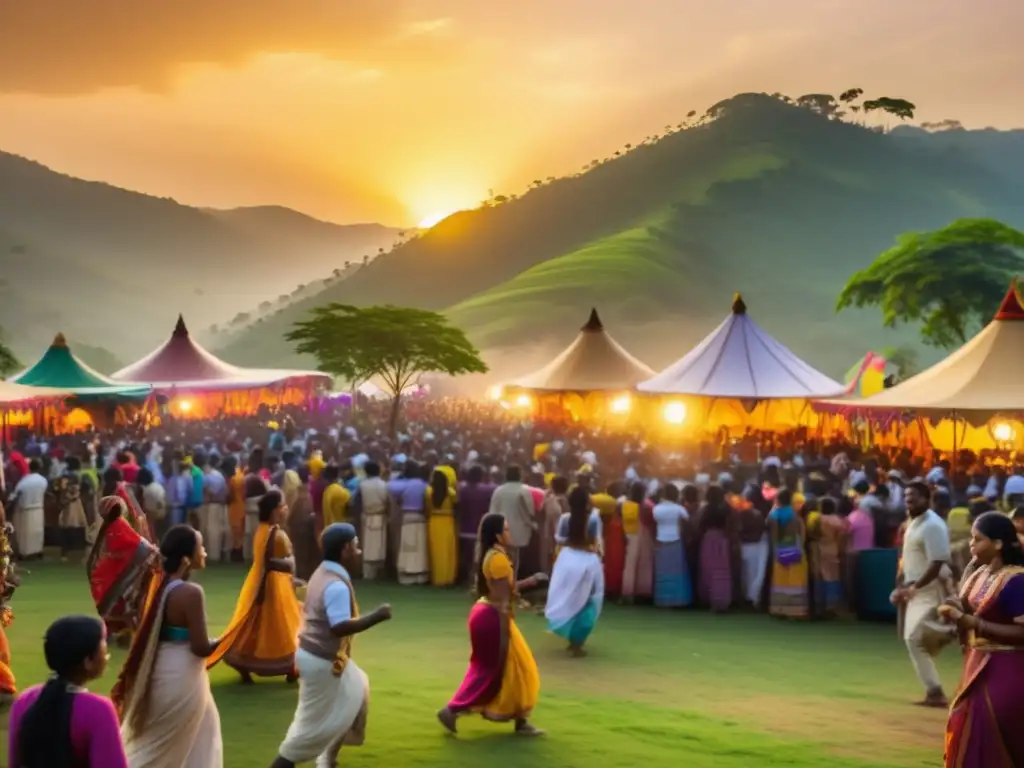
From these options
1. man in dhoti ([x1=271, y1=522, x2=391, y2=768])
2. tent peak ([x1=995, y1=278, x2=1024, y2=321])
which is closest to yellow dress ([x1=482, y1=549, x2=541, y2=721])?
man in dhoti ([x1=271, y1=522, x2=391, y2=768])

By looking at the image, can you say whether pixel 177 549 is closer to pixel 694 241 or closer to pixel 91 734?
pixel 91 734

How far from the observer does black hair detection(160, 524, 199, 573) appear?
5.52 metres

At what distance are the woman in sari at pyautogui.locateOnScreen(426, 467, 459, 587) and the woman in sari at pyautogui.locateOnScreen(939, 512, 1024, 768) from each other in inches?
336

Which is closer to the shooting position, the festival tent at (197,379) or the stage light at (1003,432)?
the stage light at (1003,432)

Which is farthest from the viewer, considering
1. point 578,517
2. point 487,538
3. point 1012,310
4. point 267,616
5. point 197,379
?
point 197,379

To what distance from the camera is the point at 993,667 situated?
532cm

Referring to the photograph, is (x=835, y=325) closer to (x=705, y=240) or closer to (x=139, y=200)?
(x=705, y=240)

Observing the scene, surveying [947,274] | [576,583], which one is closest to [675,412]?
[576,583]

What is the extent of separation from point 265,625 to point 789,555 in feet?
19.0

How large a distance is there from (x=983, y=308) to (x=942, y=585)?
33.3 metres

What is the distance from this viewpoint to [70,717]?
3477 mm

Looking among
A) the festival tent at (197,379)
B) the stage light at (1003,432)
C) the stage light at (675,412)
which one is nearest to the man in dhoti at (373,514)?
the stage light at (675,412)

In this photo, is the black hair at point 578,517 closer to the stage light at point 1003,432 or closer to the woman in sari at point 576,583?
the woman in sari at point 576,583

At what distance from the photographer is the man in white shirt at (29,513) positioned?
14836 millimetres
